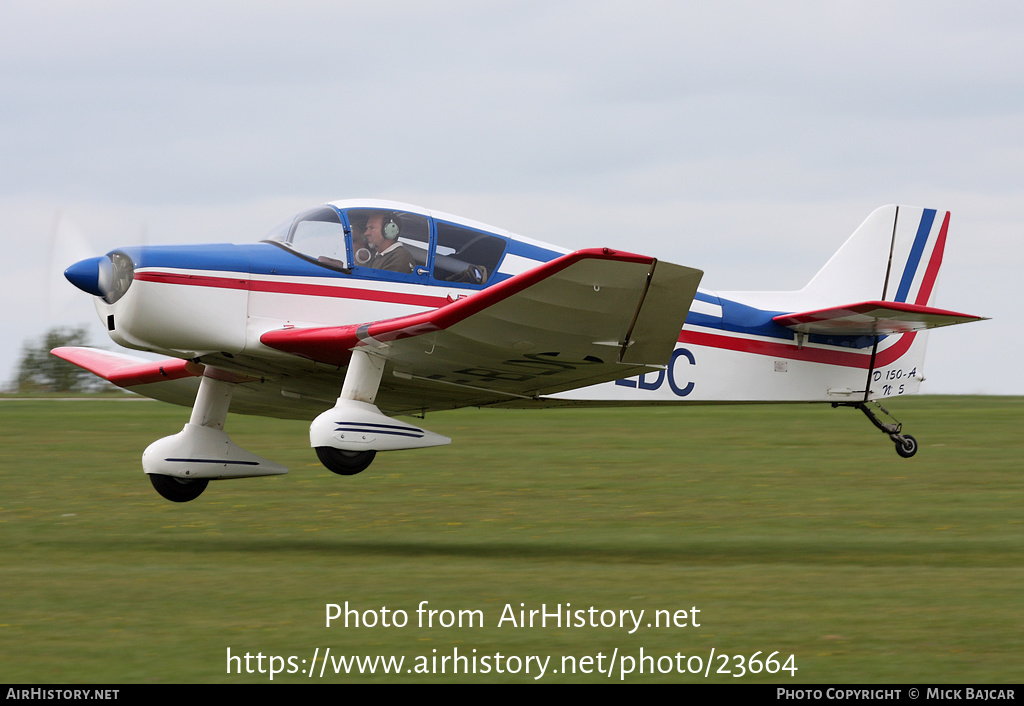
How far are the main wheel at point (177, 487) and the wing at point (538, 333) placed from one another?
2.37 m

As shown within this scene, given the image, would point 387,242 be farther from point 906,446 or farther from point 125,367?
point 906,446

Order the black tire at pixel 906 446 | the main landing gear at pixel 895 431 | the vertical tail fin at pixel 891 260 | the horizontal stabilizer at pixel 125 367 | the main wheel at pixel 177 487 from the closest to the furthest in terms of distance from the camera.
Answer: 1. the main wheel at pixel 177 487
2. the horizontal stabilizer at pixel 125 367
3. the main landing gear at pixel 895 431
4. the black tire at pixel 906 446
5. the vertical tail fin at pixel 891 260

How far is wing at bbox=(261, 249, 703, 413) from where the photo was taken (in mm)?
7555

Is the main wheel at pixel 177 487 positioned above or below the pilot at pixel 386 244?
below

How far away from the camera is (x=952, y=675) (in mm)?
5129

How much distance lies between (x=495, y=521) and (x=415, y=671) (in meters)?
5.42

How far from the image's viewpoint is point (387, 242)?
31.0ft

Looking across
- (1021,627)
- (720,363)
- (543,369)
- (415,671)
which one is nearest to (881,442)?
(720,363)

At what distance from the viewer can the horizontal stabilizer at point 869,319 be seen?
10.2m

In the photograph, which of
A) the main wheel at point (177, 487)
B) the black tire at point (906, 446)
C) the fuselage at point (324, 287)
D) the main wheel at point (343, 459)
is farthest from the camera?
the black tire at point (906, 446)

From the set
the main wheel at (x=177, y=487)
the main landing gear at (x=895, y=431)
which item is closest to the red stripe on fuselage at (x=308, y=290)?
the main wheel at (x=177, y=487)

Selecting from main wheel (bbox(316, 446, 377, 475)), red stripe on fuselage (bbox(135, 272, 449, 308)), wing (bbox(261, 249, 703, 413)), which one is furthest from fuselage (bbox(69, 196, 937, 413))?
main wheel (bbox(316, 446, 377, 475))

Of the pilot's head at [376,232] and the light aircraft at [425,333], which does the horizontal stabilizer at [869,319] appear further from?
the pilot's head at [376,232]

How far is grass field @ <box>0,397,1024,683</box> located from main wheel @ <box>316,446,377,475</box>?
0.73 m
